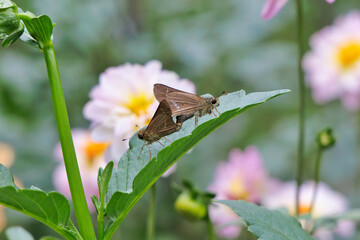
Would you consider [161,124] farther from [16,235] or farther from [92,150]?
[92,150]

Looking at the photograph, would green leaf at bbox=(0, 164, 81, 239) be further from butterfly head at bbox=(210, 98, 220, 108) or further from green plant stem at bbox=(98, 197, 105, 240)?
butterfly head at bbox=(210, 98, 220, 108)

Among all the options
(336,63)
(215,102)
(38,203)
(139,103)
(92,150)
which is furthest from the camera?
(336,63)

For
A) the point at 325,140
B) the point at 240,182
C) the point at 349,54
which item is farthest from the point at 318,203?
the point at 349,54

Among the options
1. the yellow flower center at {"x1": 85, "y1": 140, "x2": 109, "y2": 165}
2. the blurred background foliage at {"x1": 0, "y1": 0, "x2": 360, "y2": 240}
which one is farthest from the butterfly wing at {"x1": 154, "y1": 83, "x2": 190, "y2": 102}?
the blurred background foliage at {"x1": 0, "y1": 0, "x2": 360, "y2": 240}

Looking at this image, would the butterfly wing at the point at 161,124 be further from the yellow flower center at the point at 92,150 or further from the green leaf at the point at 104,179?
the yellow flower center at the point at 92,150

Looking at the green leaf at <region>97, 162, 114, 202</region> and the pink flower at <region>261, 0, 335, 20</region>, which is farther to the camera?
the pink flower at <region>261, 0, 335, 20</region>

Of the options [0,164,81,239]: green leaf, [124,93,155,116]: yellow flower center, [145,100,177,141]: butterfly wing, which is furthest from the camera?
[124,93,155,116]: yellow flower center

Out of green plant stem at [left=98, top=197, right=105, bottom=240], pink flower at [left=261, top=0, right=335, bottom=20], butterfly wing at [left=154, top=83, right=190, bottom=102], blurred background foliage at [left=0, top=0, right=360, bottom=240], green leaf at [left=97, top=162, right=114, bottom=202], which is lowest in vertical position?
green plant stem at [left=98, top=197, right=105, bottom=240]

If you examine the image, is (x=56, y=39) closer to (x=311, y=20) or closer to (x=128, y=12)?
(x=128, y=12)
